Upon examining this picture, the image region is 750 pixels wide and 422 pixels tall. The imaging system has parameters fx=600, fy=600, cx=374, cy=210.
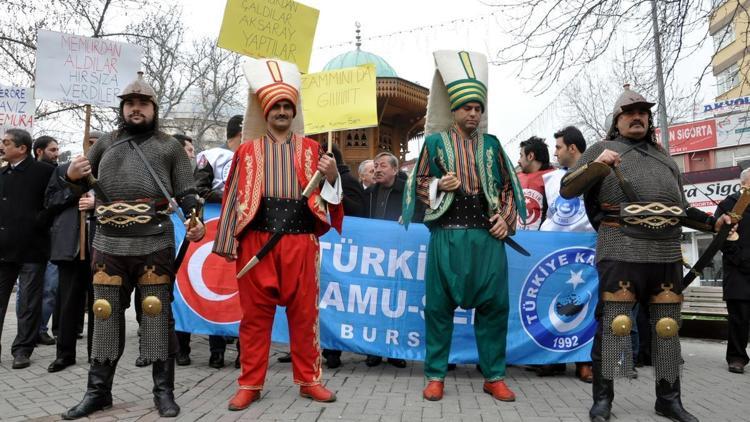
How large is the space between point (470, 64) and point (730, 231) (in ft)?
6.97

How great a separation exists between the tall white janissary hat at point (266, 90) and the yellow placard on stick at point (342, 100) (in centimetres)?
112

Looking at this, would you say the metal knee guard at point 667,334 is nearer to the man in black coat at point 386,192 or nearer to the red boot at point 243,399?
the red boot at point 243,399

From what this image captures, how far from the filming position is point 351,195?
20.3 feet

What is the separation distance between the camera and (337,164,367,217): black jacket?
20.1 feet

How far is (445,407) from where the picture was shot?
4113 mm

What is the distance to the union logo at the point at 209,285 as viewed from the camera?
5.50 metres

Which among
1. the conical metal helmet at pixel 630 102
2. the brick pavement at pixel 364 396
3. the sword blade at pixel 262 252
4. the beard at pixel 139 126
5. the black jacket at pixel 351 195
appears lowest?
the brick pavement at pixel 364 396

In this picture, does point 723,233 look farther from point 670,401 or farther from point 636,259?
point 670,401

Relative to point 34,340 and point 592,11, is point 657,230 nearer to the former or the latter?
point 592,11

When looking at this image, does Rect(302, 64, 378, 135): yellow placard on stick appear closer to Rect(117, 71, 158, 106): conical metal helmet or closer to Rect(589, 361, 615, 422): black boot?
Rect(117, 71, 158, 106): conical metal helmet

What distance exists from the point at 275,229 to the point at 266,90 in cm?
99

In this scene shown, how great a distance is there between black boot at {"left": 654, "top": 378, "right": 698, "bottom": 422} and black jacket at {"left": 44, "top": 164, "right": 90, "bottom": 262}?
494cm

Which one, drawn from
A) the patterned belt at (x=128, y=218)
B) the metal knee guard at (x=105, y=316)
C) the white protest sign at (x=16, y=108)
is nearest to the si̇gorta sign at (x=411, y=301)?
the metal knee guard at (x=105, y=316)

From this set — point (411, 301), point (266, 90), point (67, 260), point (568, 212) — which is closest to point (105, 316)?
point (266, 90)
